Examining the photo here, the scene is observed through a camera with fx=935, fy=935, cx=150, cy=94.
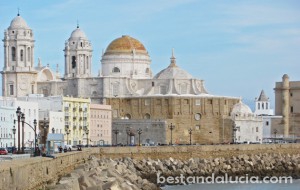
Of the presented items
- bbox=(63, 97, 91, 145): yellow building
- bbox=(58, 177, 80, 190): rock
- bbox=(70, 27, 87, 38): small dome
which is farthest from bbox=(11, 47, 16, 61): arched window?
bbox=(58, 177, 80, 190): rock

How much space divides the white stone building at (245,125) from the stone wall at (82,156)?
964 inches

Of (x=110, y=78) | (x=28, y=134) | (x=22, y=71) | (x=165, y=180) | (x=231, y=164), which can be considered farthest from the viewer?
(x=110, y=78)

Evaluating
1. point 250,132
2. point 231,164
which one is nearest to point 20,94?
point 250,132

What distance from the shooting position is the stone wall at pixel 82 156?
22.3 m

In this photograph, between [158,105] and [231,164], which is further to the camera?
[158,105]

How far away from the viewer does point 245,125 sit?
335 feet

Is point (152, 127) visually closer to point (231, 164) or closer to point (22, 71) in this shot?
point (22, 71)

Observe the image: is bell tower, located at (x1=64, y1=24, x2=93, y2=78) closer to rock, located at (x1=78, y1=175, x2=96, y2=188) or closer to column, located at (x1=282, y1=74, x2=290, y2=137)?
column, located at (x1=282, y1=74, x2=290, y2=137)

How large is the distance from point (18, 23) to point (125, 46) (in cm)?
1721

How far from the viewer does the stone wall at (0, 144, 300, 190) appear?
73.0ft

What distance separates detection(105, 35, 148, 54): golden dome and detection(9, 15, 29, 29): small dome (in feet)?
52.0

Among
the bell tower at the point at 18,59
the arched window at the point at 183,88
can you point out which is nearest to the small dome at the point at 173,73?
the arched window at the point at 183,88

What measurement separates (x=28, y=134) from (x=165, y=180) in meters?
29.3

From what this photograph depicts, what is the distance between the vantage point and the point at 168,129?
9744 cm
